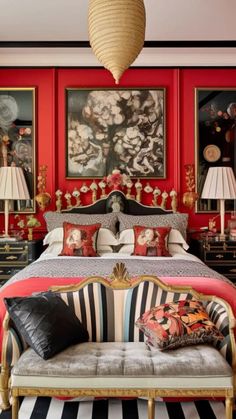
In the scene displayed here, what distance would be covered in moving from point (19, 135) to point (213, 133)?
2273 mm

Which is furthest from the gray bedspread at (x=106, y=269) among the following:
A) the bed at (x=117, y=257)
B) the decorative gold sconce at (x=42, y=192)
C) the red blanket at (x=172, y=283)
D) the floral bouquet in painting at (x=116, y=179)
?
the floral bouquet in painting at (x=116, y=179)

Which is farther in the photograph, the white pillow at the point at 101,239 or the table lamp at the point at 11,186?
the table lamp at the point at 11,186

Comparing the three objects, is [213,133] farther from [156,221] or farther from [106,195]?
[106,195]

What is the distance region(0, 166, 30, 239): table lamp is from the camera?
443cm

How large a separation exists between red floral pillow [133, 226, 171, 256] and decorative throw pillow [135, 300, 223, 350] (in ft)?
5.01

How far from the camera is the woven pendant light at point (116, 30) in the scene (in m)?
2.20

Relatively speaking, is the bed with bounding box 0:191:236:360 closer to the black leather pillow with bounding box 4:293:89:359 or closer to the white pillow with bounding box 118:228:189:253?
the white pillow with bounding box 118:228:189:253

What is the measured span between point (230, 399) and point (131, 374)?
486mm

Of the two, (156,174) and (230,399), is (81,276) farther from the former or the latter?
(156,174)

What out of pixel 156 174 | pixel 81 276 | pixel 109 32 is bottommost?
pixel 81 276

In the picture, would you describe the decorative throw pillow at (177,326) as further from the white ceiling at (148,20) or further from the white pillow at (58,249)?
the white ceiling at (148,20)

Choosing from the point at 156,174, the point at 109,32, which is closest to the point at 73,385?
the point at 109,32

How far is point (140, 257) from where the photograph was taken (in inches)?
151

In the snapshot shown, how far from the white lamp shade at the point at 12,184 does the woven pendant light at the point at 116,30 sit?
2.42 m
